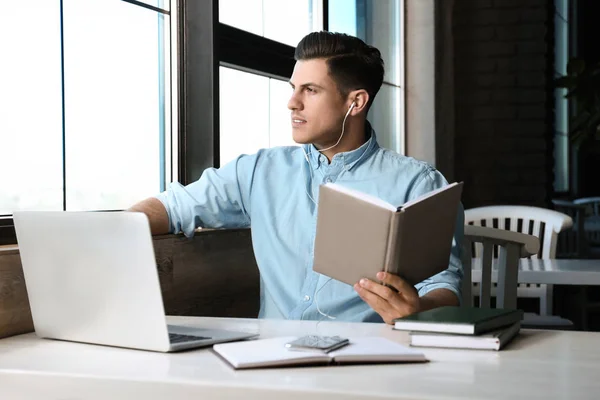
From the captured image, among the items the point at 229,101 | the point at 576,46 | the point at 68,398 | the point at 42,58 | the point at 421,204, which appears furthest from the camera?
the point at 576,46

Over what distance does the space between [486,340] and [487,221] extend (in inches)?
94.6

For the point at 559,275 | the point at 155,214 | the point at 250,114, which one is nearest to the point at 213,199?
the point at 155,214

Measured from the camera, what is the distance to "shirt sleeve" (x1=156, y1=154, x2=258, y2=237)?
6.75 feet

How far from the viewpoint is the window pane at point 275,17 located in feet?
8.59

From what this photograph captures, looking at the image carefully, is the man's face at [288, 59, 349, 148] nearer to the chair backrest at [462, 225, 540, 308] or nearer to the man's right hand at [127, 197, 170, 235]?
the man's right hand at [127, 197, 170, 235]

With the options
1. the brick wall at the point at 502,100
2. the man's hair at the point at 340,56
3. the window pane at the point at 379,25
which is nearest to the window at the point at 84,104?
the man's hair at the point at 340,56

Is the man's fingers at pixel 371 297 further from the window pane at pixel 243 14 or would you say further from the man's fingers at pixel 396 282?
the window pane at pixel 243 14

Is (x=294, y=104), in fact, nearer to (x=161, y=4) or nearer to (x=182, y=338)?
(x=161, y=4)

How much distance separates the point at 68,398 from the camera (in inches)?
47.9

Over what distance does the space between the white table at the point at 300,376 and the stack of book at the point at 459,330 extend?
18 millimetres

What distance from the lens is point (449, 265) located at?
75.3 inches

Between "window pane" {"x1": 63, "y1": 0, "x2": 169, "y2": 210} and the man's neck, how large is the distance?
493 millimetres

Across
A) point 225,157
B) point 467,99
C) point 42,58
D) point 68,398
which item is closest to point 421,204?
point 68,398

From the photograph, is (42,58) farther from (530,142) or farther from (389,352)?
(530,142)
